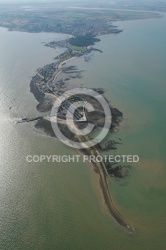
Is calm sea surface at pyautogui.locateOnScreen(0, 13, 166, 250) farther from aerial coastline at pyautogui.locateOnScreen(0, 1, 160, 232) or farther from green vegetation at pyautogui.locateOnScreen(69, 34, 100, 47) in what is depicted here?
green vegetation at pyautogui.locateOnScreen(69, 34, 100, 47)

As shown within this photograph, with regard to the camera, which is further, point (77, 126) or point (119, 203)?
point (77, 126)

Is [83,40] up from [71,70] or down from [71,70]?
up

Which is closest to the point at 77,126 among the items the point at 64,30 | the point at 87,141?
the point at 87,141

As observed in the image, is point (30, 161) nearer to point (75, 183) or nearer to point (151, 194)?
point (75, 183)

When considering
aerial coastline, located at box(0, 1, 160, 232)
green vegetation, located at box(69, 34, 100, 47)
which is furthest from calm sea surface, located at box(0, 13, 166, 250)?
green vegetation, located at box(69, 34, 100, 47)

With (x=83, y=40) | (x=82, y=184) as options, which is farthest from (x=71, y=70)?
(x=82, y=184)

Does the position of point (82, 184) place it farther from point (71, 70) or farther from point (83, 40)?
point (83, 40)
